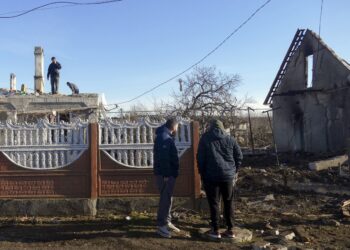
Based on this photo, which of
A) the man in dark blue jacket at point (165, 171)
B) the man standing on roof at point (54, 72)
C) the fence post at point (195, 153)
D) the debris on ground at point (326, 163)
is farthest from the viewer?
the man standing on roof at point (54, 72)

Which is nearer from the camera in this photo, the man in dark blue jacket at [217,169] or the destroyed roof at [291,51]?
the man in dark blue jacket at [217,169]

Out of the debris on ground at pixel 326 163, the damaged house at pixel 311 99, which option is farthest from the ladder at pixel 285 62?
the debris on ground at pixel 326 163

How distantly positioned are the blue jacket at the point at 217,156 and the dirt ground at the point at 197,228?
1.03m

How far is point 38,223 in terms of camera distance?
891 cm

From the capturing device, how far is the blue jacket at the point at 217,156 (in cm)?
739

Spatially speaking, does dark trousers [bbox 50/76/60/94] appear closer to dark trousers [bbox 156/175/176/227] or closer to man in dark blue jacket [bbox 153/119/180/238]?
man in dark blue jacket [bbox 153/119/180/238]

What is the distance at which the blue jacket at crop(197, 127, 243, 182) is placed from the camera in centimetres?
739

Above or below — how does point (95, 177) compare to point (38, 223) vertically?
above

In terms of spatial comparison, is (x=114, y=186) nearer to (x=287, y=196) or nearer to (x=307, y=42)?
(x=287, y=196)

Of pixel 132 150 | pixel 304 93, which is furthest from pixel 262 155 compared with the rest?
pixel 132 150

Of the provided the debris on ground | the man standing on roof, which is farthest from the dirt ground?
the man standing on roof

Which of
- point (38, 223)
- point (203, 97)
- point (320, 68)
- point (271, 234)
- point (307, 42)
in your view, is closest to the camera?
point (271, 234)

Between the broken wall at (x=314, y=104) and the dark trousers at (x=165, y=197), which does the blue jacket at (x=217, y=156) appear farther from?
the broken wall at (x=314, y=104)

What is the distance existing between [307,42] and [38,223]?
18949 mm
